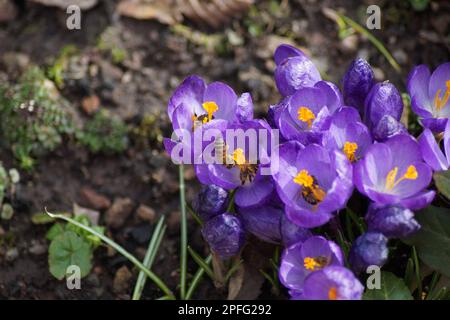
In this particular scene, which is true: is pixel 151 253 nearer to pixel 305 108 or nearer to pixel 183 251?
pixel 183 251

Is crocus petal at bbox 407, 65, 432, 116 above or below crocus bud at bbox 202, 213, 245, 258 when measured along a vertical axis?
above

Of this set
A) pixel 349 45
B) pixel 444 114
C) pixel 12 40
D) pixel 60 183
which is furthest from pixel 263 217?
pixel 12 40

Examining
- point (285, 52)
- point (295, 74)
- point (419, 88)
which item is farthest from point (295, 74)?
point (419, 88)

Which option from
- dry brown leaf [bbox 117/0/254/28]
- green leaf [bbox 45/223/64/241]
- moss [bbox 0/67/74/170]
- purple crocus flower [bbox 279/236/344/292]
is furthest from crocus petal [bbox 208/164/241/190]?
dry brown leaf [bbox 117/0/254/28]

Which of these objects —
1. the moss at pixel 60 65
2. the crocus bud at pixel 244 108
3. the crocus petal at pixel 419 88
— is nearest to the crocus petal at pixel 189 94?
the crocus bud at pixel 244 108

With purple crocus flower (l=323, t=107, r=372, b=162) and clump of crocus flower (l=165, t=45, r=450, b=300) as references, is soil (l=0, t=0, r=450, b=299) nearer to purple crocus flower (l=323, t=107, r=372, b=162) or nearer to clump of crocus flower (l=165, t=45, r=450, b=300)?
clump of crocus flower (l=165, t=45, r=450, b=300)

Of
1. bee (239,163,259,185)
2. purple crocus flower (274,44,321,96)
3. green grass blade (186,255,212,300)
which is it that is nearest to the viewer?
bee (239,163,259,185)
